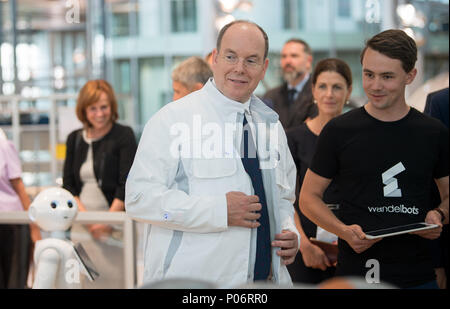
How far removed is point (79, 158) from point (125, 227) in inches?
16.8

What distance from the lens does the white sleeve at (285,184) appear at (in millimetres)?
1576

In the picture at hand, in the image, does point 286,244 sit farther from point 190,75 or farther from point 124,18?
point 124,18

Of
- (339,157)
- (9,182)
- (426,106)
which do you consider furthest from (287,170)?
(9,182)

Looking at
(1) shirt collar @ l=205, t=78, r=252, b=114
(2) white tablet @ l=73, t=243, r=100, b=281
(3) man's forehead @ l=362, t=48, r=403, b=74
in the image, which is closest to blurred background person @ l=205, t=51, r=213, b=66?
(1) shirt collar @ l=205, t=78, r=252, b=114

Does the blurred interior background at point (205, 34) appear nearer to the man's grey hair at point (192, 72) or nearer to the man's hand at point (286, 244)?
the man's grey hair at point (192, 72)

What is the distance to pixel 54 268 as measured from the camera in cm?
192

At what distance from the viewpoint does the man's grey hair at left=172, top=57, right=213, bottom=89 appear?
1852mm

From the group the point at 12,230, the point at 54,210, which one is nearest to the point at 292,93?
the point at 54,210

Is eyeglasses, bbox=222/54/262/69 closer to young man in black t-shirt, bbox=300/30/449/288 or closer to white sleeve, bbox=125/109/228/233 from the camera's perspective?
white sleeve, bbox=125/109/228/233

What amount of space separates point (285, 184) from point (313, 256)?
2.06 ft

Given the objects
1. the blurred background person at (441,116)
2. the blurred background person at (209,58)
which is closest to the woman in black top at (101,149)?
the blurred background person at (209,58)

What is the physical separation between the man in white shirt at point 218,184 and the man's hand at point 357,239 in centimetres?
21

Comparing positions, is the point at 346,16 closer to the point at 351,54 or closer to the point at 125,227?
the point at 351,54

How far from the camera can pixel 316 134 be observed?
2.08 metres
